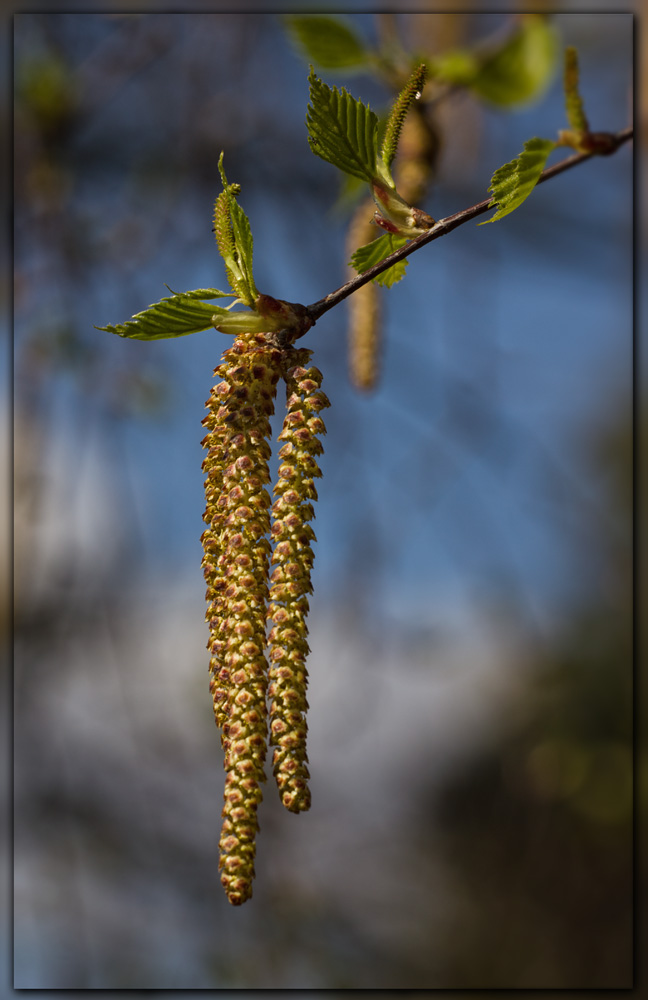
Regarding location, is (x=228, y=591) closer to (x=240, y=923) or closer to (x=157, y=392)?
(x=157, y=392)

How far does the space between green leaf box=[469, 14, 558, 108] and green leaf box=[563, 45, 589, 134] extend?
0.29 m

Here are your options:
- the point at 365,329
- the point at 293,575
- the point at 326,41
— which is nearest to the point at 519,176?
the point at 293,575

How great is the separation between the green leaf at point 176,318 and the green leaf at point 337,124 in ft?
0.42

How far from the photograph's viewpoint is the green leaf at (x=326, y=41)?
2.90 feet

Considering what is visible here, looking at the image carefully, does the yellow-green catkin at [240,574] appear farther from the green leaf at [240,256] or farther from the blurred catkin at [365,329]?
the blurred catkin at [365,329]

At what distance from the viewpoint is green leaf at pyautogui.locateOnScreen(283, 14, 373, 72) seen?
2.90ft

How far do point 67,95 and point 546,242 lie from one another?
1434 millimetres

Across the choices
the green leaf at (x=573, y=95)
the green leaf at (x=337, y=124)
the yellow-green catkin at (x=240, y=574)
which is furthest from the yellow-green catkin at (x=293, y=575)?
the green leaf at (x=573, y=95)

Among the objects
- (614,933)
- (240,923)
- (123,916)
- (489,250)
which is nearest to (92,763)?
(123,916)

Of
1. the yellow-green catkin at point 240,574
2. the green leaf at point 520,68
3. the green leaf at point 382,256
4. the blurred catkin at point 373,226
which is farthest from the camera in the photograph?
the blurred catkin at point 373,226

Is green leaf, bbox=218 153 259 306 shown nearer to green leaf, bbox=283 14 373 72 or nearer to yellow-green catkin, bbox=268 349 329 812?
yellow-green catkin, bbox=268 349 329 812

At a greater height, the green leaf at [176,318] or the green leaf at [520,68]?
the green leaf at [520,68]

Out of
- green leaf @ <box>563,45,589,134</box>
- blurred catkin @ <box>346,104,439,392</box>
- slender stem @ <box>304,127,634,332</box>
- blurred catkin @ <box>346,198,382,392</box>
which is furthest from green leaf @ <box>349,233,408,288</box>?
blurred catkin @ <box>346,198,382,392</box>

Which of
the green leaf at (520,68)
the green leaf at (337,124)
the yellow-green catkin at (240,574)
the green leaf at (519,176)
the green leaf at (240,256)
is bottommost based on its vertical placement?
the yellow-green catkin at (240,574)
